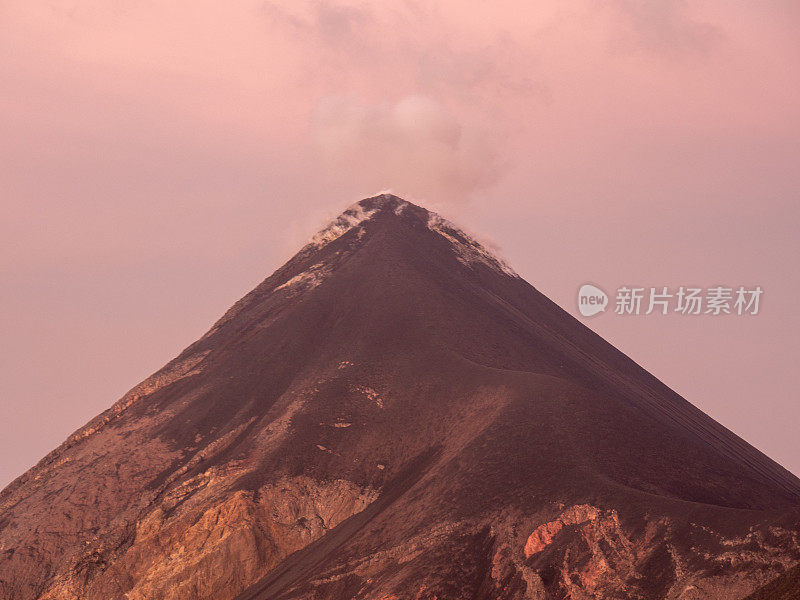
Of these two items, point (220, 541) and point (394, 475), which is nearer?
point (220, 541)

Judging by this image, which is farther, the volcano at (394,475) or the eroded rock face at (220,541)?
the eroded rock face at (220,541)

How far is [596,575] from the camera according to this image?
4956 centimetres

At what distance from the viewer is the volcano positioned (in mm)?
52438

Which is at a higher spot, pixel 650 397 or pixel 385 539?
pixel 385 539

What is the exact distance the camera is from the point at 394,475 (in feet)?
242

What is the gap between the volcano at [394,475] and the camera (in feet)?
172

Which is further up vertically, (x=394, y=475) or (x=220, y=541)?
(x=220, y=541)

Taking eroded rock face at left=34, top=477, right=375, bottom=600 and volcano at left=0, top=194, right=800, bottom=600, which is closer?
volcano at left=0, top=194, right=800, bottom=600

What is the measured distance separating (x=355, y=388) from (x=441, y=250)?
43.5 m

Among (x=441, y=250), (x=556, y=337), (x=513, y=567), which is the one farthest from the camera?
(x=441, y=250)

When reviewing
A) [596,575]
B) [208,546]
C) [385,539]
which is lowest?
[596,575]

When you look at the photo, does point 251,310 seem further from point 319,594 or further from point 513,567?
point 513,567

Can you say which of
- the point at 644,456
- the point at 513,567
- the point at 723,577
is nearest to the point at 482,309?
the point at 644,456

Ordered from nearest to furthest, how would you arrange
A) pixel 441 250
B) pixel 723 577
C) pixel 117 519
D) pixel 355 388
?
1. pixel 723 577
2. pixel 117 519
3. pixel 355 388
4. pixel 441 250
